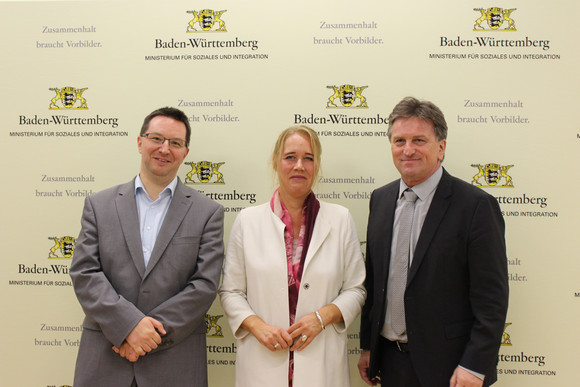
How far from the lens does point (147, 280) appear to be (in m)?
1.97

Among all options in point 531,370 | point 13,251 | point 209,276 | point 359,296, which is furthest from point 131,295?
point 531,370

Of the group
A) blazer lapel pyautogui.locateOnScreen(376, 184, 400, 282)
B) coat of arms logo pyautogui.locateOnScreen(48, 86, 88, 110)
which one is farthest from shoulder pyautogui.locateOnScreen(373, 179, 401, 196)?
coat of arms logo pyautogui.locateOnScreen(48, 86, 88, 110)

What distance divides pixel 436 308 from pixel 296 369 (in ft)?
2.40

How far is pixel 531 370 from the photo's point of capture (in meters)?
2.54

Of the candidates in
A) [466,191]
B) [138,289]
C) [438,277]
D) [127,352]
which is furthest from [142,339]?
[466,191]

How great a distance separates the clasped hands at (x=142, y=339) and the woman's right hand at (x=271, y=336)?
1.45 ft

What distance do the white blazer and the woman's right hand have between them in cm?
6

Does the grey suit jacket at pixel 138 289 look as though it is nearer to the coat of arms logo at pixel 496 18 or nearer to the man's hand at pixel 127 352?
the man's hand at pixel 127 352

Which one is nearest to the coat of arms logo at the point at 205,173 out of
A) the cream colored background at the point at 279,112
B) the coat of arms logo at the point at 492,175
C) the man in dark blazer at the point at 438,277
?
the cream colored background at the point at 279,112

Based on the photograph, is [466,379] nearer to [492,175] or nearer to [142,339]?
[492,175]

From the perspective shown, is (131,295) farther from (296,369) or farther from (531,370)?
(531,370)

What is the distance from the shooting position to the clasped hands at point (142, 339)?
72.7 inches

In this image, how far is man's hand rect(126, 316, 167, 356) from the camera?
1845 millimetres

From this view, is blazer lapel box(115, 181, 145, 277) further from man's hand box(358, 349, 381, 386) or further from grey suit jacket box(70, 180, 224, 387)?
man's hand box(358, 349, 381, 386)
